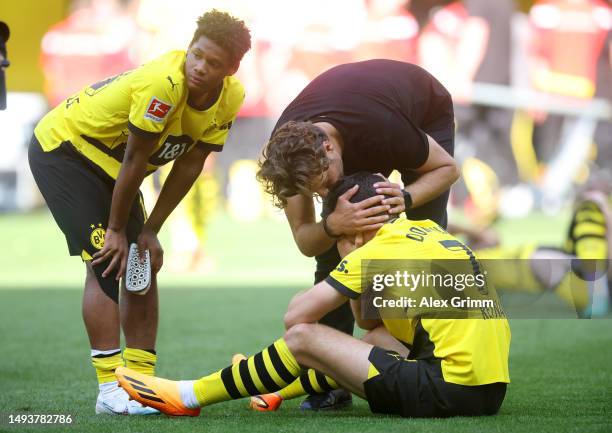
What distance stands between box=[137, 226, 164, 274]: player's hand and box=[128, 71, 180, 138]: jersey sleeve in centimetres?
55

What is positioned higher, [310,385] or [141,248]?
[141,248]

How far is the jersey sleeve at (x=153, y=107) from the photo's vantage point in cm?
384

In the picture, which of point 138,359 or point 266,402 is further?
point 138,359

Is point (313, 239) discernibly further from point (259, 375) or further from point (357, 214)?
point (259, 375)

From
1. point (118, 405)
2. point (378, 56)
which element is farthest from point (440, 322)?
point (378, 56)

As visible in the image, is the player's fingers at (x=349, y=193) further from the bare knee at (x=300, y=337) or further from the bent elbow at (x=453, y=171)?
the bent elbow at (x=453, y=171)

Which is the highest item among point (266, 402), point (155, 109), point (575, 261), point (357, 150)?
point (155, 109)

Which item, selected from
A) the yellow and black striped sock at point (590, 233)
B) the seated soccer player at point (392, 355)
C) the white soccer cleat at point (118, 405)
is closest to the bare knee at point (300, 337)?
the seated soccer player at point (392, 355)

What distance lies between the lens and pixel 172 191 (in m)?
4.33

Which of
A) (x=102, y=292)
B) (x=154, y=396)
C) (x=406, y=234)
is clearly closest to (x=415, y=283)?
(x=406, y=234)

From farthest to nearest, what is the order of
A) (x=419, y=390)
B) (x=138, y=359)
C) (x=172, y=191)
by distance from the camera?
1. (x=172, y=191)
2. (x=138, y=359)
3. (x=419, y=390)

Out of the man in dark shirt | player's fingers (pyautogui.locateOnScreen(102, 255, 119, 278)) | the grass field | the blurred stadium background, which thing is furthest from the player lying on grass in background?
the blurred stadium background

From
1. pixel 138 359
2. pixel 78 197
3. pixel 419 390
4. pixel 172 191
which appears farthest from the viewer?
pixel 172 191

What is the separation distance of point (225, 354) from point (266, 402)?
1.69 meters
